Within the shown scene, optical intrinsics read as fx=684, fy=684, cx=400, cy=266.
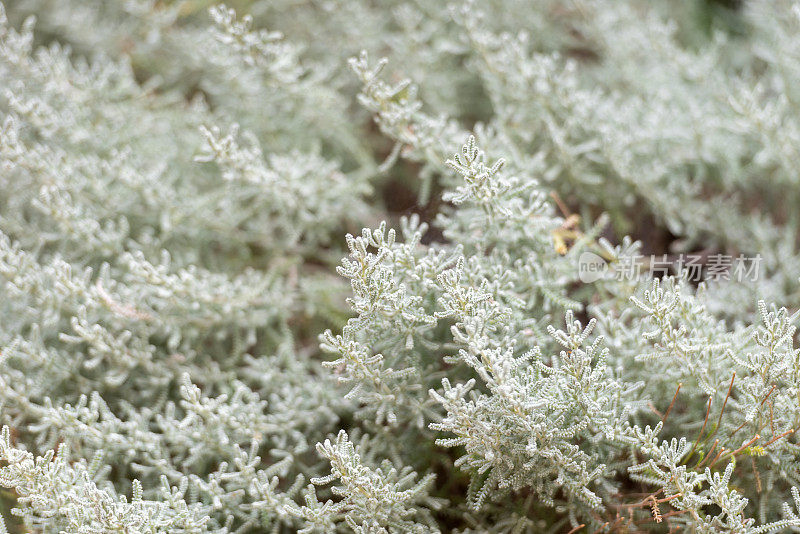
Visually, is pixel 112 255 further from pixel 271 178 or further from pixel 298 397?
pixel 298 397

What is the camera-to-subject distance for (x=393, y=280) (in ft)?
4.24

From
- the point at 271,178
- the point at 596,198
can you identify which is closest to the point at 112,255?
the point at 271,178

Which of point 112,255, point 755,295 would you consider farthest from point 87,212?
point 755,295

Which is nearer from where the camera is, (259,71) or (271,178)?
(271,178)

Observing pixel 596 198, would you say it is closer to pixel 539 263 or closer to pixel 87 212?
pixel 539 263

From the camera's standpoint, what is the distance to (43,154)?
5.65 ft

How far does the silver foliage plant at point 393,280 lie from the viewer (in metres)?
1.28

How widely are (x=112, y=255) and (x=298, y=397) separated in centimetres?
64

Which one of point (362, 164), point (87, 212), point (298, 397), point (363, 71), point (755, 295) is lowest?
point (298, 397)

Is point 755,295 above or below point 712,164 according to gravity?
below

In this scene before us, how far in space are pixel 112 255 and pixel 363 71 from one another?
0.83 metres

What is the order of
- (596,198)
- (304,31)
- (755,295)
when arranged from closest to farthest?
(755,295) → (596,198) → (304,31)

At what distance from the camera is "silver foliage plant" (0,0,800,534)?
128cm

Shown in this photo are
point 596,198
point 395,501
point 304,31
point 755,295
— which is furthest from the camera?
point 304,31
